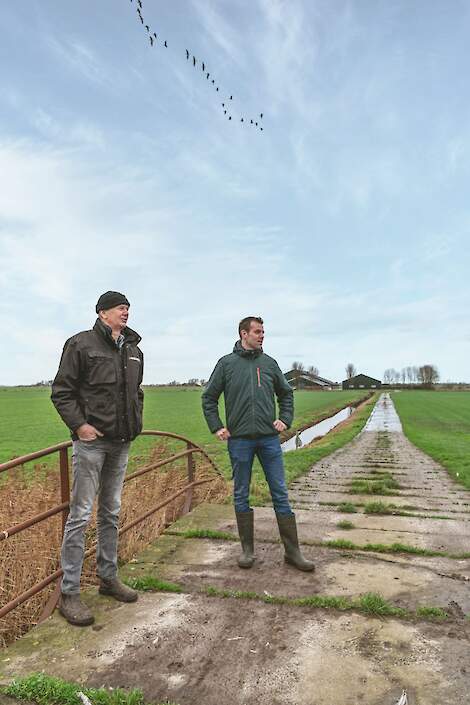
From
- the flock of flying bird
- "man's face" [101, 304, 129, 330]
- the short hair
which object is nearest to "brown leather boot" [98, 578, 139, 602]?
"man's face" [101, 304, 129, 330]

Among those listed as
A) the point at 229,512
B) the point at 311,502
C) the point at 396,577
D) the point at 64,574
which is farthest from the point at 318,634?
the point at 311,502

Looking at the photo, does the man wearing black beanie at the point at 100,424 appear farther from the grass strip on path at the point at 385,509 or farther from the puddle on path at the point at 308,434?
the puddle on path at the point at 308,434

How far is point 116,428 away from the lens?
12.2 ft

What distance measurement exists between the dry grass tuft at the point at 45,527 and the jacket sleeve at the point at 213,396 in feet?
4.60

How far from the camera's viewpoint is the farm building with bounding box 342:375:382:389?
15238cm

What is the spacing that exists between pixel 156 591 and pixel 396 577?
187 centimetres

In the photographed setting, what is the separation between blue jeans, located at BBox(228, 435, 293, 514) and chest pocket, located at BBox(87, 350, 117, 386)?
4.77ft

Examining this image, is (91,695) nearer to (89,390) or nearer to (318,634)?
(318,634)

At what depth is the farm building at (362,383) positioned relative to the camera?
152 metres

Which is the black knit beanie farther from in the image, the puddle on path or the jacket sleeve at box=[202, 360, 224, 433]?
the puddle on path

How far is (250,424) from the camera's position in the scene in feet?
15.0

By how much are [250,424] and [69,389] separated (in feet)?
5.38

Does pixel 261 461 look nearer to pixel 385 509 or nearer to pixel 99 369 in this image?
pixel 99 369

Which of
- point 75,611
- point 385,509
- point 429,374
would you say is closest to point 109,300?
point 75,611
